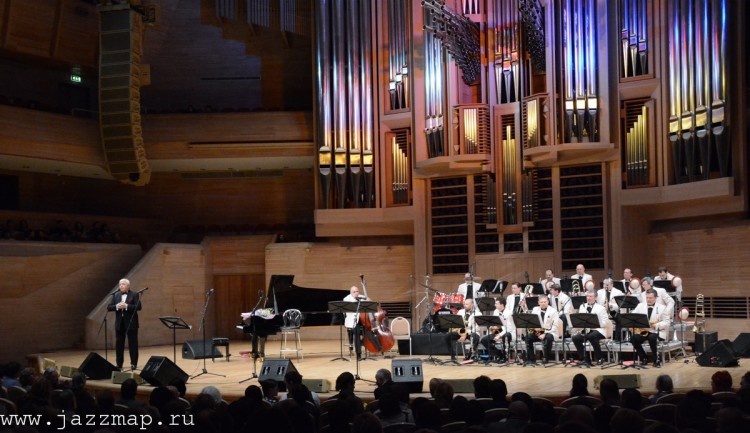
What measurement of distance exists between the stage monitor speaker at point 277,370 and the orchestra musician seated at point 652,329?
17.3 ft

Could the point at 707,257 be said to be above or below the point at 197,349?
above

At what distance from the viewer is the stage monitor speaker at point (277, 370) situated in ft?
32.5

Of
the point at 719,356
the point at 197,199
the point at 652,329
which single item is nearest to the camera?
the point at 719,356

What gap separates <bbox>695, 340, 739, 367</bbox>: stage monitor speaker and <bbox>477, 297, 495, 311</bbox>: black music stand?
2.99 m

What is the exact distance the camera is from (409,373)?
32.9ft

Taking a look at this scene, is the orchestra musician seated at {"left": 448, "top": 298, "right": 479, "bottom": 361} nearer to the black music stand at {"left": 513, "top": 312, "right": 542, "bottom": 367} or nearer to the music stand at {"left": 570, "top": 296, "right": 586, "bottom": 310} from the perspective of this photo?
the black music stand at {"left": 513, "top": 312, "right": 542, "bottom": 367}

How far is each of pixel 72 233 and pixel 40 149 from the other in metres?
2.17

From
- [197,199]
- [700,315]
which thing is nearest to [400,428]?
[700,315]

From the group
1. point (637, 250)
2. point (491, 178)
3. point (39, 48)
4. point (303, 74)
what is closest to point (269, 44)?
point (303, 74)

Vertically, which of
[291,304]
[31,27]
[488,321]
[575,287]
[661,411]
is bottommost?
[488,321]

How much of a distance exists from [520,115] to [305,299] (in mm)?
5955

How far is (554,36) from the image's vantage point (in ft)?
54.5

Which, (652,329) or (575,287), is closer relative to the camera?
(652,329)

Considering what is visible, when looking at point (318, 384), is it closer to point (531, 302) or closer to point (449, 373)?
point (449, 373)
